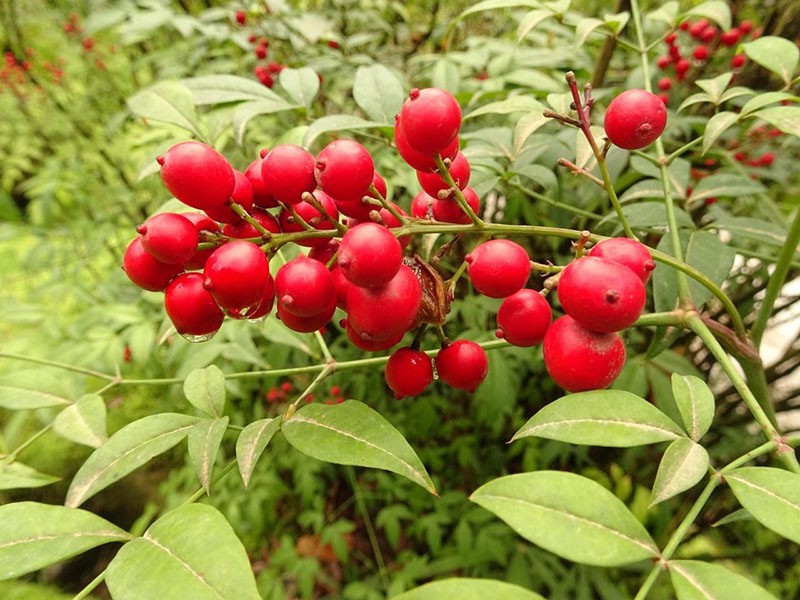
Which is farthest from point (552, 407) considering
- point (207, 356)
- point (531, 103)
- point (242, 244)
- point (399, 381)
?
point (207, 356)

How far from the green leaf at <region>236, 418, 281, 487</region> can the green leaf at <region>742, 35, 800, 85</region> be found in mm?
1251

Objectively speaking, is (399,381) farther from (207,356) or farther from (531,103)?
(207,356)

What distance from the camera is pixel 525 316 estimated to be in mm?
858

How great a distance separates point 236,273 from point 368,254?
0.19 metres

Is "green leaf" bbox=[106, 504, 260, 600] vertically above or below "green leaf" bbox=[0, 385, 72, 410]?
above

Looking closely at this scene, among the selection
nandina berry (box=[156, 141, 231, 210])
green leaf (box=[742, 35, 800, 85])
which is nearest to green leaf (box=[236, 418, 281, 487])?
nandina berry (box=[156, 141, 231, 210])

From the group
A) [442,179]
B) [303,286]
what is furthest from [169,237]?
[442,179]

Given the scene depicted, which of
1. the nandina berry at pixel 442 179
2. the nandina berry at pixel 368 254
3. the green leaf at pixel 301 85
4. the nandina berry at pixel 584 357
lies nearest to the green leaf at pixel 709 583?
the nandina berry at pixel 584 357

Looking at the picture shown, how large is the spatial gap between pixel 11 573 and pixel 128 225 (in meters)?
2.70

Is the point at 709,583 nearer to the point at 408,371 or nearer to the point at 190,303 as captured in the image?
the point at 408,371

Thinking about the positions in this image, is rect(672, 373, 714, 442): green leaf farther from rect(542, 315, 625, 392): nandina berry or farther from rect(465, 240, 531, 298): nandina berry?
rect(465, 240, 531, 298): nandina berry

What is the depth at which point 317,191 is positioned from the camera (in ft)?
2.97

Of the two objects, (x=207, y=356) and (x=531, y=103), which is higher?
(x=531, y=103)

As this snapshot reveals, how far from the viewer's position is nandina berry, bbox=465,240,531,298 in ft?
2.65
